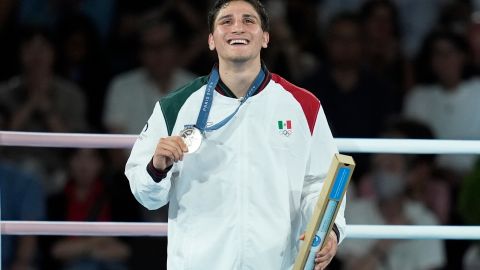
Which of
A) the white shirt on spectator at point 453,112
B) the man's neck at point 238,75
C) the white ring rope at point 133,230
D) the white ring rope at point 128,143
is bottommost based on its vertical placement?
the white shirt on spectator at point 453,112

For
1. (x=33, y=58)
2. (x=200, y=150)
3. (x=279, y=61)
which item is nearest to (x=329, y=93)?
(x=279, y=61)

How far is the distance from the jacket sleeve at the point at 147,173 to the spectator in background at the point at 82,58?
3598 mm

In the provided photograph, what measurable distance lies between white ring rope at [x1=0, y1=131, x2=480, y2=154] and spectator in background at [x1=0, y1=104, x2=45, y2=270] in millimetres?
1921

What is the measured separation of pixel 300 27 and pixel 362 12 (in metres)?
0.44

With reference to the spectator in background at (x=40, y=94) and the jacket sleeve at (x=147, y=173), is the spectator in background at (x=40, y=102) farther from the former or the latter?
the jacket sleeve at (x=147, y=173)

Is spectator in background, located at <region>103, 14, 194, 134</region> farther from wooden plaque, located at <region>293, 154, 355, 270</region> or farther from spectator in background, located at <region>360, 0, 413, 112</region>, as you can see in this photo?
wooden plaque, located at <region>293, 154, 355, 270</region>

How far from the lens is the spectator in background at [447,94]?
7.68m

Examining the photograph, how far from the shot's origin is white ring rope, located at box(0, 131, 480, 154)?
14.9ft

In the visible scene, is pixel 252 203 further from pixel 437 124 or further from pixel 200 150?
pixel 437 124

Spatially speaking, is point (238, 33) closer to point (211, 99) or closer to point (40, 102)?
point (211, 99)

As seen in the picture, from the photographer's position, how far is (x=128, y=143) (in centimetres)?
466

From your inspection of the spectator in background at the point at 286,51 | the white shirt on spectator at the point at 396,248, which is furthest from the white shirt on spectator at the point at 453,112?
the white shirt on spectator at the point at 396,248

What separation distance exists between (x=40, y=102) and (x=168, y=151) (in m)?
3.63

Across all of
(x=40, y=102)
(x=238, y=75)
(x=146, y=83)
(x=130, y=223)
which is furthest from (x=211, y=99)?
(x=146, y=83)
